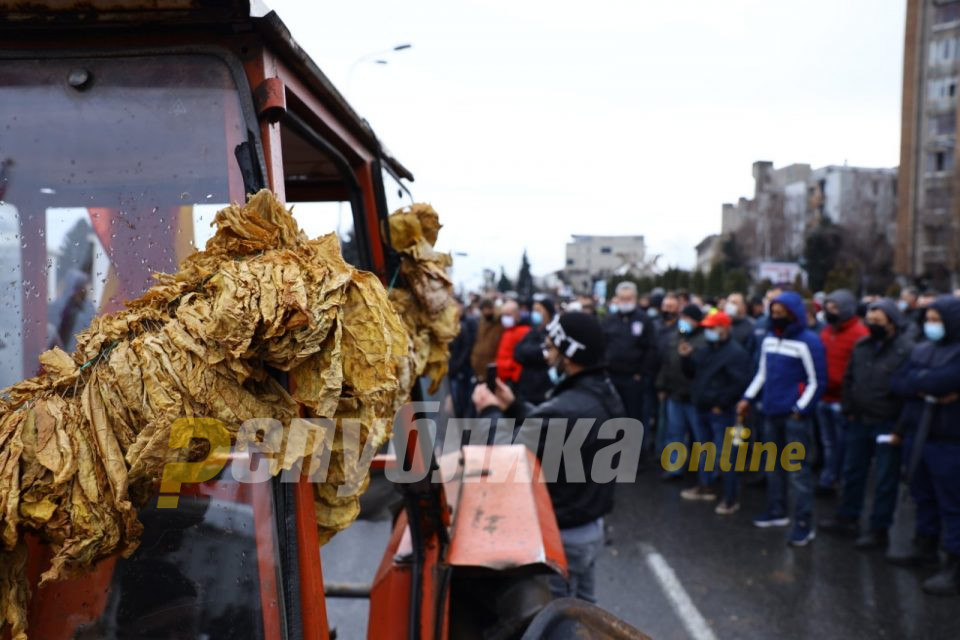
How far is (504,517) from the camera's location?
3066 mm

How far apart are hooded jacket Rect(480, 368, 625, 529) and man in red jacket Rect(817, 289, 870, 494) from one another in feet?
14.4

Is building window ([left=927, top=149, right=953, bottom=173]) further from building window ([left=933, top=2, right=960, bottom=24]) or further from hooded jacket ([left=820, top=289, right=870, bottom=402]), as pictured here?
hooded jacket ([left=820, top=289, right=870, bottom=402])

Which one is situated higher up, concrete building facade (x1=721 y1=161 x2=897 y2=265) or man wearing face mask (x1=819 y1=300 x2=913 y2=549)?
concrete building facade (x1=721 y1=161 x2=897 y2=265)

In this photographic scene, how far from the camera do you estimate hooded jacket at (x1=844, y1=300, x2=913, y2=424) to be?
21.0 ft

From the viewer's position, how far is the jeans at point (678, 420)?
333 inches

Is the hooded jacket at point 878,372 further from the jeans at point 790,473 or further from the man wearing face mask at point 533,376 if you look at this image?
the man wearing face mask at point 533,376

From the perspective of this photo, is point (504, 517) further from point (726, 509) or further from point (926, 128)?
point (926, 128)

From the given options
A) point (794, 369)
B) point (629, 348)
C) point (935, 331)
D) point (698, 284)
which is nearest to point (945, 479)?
point (935, 331)

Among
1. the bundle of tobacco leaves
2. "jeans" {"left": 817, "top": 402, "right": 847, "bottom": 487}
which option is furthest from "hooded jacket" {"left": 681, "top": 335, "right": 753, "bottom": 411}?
the bundle of tobacco leaves

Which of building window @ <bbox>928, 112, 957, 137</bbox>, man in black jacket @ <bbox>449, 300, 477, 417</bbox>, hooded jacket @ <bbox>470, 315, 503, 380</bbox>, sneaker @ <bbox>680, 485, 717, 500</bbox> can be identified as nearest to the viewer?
sneaker @ <bbox>680, 485, 717, 500</bbox>

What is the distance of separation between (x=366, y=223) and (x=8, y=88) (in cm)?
117

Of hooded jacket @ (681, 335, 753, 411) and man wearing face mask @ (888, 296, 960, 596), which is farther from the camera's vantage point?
hooded jacket @ (681, 335, 753, 411)

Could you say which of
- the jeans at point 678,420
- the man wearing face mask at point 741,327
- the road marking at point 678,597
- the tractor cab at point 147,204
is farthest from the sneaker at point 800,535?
the tractor cab at point 147,204

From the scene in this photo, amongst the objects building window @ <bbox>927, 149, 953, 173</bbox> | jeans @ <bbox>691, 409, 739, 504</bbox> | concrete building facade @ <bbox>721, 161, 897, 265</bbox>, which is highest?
building window @ <bbox>927, 149, 953, 173</bbox>
